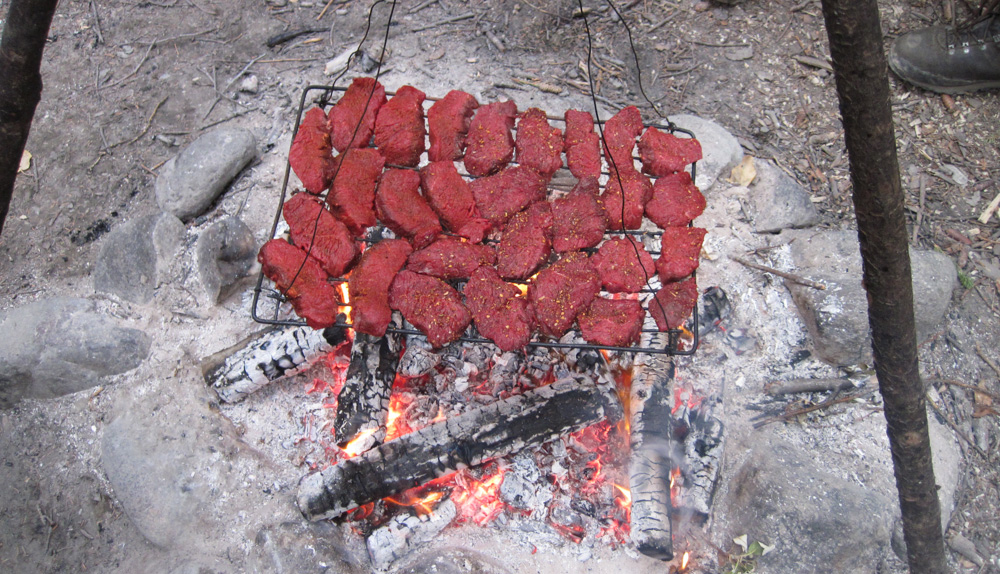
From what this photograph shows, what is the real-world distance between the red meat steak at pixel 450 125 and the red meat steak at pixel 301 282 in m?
0.96

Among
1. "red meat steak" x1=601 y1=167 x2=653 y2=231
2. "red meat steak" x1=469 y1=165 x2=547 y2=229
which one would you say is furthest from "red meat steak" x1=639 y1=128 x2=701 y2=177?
"red meat steak" x1=469 y1=165 x2=547 y2=229

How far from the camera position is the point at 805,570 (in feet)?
9.65

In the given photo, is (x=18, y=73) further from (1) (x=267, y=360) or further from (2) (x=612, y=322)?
(2) (x=612, y=322)

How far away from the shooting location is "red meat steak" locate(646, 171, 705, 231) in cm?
313

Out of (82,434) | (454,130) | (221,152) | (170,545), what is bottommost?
(170,545)

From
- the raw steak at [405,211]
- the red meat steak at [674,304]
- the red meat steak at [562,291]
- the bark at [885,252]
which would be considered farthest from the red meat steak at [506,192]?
the bark at [885,252]

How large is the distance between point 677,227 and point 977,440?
215 centimetres

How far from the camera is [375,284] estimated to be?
296 centimetres

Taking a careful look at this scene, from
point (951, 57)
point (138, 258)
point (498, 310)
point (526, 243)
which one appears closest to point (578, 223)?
point (526, 243)

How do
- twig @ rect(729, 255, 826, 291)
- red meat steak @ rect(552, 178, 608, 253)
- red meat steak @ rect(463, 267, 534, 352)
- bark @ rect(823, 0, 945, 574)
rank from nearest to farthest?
bark @ rect(823, 0, 945, 574)
red meat steak @ rect(463, 267, 534, 352)
red meat steak @ rect(552, 178, 608, 253)
twig @ rect(729, 255, 826, 291)

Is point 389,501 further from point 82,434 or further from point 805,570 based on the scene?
point 805,570

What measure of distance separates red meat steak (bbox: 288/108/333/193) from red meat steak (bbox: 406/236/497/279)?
673mm

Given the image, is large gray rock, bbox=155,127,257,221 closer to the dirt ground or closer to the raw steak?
the dirt ground

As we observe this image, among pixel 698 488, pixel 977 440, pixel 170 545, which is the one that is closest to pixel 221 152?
pixel 170 545
